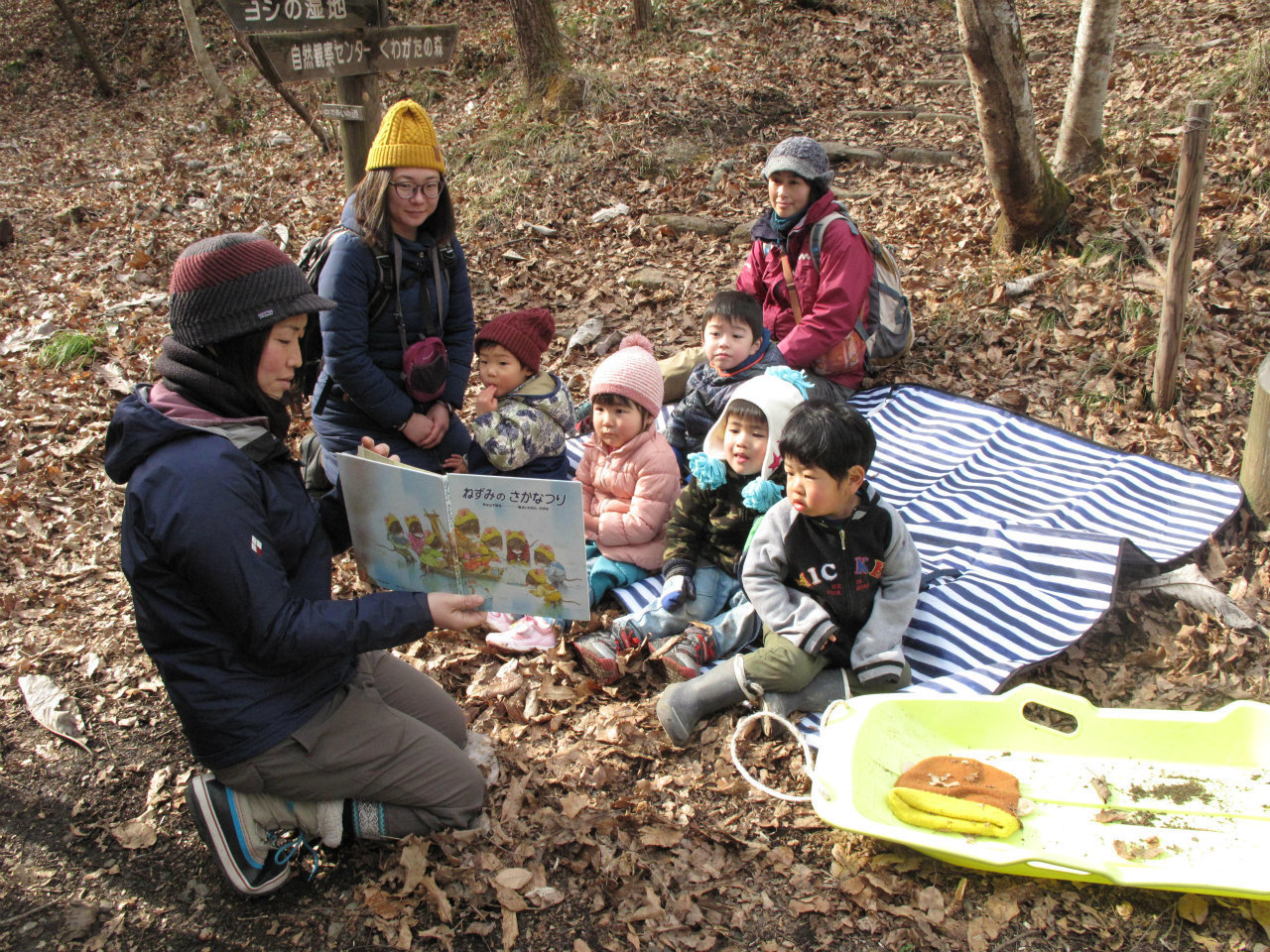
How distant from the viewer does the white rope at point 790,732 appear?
312 cm

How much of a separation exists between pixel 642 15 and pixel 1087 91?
8290 mm

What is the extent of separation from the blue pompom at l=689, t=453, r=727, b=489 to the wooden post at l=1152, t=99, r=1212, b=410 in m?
2.97

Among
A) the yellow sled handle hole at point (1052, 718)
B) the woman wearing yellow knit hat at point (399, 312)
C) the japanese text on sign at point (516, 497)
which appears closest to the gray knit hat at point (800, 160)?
the woman wearing yellow knit hat at point (399, 312)

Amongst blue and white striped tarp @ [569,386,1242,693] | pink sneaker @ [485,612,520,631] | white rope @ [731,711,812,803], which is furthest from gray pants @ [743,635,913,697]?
pink sneaker @ [485,612,520,631]

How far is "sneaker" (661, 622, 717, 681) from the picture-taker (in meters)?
3.74

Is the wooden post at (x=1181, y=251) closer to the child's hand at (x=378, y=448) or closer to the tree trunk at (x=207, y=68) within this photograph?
the child's hand at (x=378, y=448)

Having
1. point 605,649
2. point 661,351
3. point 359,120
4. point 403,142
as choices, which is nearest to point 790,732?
point 605,649

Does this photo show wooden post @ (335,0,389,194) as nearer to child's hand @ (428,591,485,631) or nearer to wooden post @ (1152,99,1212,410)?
child's hand @ (428,591,485,631)

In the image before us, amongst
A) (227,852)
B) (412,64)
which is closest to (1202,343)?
(412,64)

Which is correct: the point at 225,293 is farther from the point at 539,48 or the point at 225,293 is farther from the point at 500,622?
the point at 539,48

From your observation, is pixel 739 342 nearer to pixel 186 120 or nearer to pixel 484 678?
pixel 484 678

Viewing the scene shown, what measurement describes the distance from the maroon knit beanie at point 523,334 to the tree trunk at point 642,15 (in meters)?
10.7

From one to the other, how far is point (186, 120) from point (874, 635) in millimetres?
16228

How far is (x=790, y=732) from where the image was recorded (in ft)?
11.5
